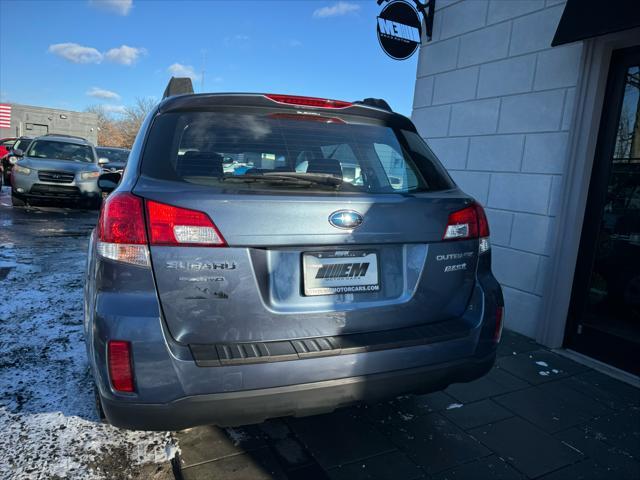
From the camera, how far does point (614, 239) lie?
361 centimetres

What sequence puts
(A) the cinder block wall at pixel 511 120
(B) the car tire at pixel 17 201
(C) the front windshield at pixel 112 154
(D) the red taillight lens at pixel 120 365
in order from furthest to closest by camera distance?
(C) the front windshield at pixel 112 154 < (B) the car tire at pixel 17 201 < (A) the cinder block wall at pixel 511 120 < (D) the red taillight lens at pixel 120 365

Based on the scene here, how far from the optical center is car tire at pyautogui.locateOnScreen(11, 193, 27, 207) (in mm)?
10771

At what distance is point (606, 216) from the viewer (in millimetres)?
3639

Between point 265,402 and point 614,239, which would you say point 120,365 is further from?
point 614,239

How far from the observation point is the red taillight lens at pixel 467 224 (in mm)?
2051

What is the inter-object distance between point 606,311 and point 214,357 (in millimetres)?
3519

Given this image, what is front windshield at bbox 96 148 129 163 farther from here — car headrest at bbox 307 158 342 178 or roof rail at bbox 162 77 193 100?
car headrest at bbox 307 158 342 178

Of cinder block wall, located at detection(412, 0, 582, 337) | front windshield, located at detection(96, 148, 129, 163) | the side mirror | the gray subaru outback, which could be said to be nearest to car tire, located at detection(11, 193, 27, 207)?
front windshield, located at detection(96, 148, 129, 163)

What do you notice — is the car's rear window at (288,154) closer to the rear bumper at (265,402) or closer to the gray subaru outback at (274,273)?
the gray subaru outback at (274,273)

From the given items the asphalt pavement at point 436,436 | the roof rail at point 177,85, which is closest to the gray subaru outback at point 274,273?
the asphalt pavement at point 436,436

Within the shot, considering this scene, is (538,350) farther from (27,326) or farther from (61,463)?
(27,326)

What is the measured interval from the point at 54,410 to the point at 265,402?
5.00ft

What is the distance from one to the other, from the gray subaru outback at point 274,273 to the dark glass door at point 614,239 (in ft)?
6.55

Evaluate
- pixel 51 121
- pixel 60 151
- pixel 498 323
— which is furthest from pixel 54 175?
pixel 51 121
